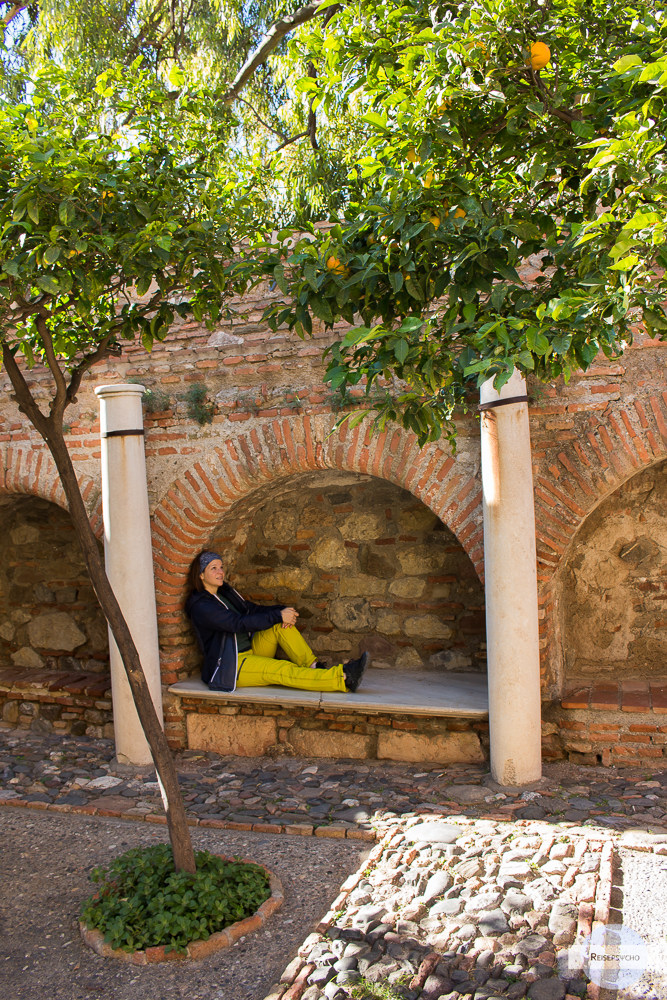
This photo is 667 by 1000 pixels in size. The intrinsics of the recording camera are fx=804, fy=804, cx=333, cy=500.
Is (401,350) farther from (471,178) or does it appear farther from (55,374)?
(55,374)

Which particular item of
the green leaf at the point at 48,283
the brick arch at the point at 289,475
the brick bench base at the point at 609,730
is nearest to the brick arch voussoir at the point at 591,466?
the brick arch at the point at 289,475

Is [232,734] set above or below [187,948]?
above

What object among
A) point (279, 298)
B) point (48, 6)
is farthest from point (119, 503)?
point (48, 6)

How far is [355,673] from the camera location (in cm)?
528

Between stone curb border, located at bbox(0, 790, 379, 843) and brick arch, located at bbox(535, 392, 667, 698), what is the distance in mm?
1520

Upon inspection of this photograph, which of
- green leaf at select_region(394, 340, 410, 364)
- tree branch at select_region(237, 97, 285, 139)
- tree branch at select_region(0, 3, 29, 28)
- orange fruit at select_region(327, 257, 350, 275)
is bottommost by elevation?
green leaf at select_region(394, 340, 410, 364)

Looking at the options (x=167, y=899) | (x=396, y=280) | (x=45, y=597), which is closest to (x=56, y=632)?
(x=45, y=597)

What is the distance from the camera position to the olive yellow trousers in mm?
5352

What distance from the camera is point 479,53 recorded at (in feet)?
8.86

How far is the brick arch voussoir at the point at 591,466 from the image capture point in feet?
14.8

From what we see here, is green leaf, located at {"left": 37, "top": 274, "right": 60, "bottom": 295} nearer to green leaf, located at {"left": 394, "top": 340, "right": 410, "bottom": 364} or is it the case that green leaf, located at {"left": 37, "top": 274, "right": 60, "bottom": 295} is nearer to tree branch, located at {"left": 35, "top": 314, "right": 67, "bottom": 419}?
tree branch, located at {"left": 35, "top": 314, "right": 67, "bottom": 419}

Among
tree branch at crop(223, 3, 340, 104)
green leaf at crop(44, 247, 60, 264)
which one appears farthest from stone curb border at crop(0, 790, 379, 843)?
tree branch at crop(223, 3, 340, 104)

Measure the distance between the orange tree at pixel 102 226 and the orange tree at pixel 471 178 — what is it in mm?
453

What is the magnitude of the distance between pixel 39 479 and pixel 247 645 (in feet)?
6.38
